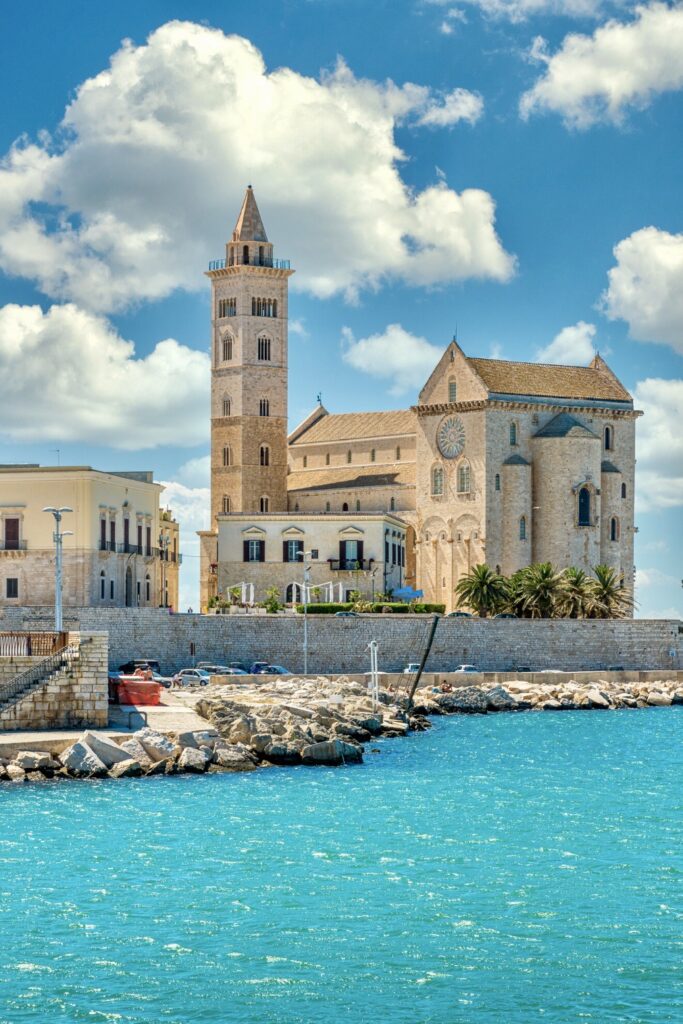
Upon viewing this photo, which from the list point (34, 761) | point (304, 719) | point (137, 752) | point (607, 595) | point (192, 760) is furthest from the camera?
point (607, 595)

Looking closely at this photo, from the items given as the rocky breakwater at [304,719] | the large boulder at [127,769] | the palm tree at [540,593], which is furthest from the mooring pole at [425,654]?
the large boulder at [127,769]

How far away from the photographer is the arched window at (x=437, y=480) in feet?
264

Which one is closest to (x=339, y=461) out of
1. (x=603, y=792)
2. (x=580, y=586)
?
(x=580, y=586)

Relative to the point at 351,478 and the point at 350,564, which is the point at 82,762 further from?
the point at 351,478

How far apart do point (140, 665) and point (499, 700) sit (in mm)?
13237

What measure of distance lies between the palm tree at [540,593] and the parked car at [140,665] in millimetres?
18092

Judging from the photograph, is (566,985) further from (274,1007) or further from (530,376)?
(530,376)

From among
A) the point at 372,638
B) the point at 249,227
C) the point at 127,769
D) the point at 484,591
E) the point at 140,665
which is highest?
the point at 249,227

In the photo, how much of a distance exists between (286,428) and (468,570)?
1807 centimetres

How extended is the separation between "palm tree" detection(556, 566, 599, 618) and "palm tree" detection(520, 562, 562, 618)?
0.35m

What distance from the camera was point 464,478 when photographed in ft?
260

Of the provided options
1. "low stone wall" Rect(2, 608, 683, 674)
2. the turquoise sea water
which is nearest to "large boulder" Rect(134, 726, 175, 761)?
the turquoise sea water

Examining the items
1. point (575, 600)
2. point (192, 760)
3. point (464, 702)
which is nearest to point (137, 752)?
point (192, 760)

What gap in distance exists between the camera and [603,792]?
36.6 metres
